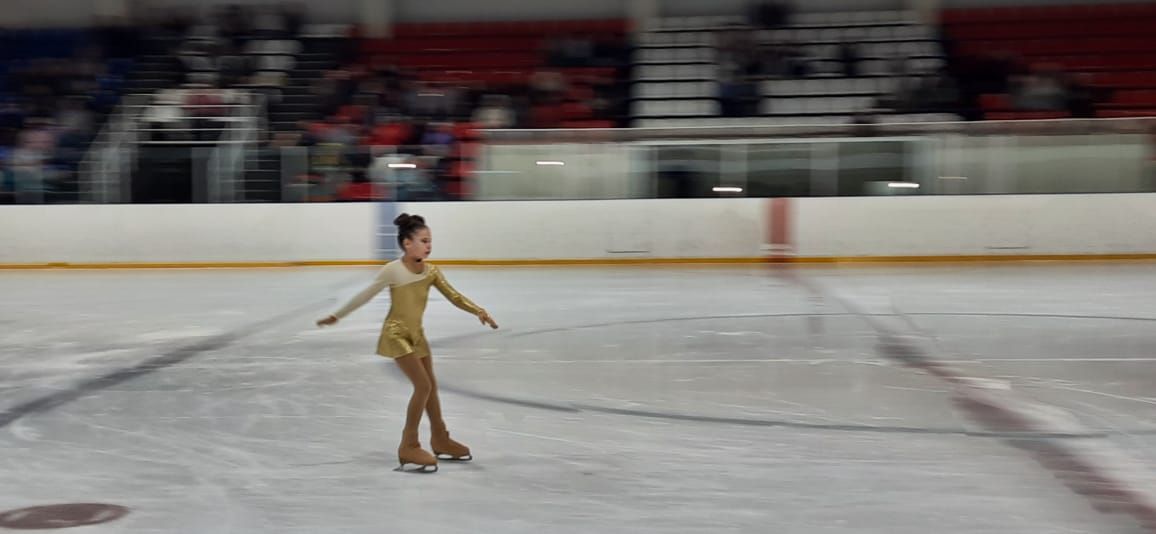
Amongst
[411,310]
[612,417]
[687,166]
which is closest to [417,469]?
[411,310]

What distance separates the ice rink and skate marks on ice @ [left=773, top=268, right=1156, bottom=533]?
2 cm

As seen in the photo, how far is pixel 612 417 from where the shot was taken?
5.09 m

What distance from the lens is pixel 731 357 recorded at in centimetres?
690

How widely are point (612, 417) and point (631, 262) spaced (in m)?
10.0

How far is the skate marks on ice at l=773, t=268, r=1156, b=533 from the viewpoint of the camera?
3654 mm

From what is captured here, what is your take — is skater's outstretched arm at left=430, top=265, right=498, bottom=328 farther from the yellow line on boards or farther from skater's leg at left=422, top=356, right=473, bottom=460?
the yellow line on boards

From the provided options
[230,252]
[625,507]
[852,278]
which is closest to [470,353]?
[625,507]

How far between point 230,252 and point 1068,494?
13235 mm

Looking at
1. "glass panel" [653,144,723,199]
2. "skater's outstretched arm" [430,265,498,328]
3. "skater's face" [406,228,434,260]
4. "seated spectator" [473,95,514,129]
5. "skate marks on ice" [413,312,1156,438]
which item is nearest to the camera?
"skater's face" [406,228,434,260]

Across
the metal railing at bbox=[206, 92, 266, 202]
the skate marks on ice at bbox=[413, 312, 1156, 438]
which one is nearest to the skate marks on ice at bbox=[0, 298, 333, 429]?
the skate marks on ice at bbox=[413, 312, 1156, 438]

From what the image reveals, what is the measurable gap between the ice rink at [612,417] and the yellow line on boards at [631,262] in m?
4.59

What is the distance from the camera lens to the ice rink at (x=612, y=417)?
359cm

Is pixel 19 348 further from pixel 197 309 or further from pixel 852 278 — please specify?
pixel 852 278

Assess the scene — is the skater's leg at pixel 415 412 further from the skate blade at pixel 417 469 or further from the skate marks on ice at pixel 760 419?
the skate marks on ice at pixel 760 419
